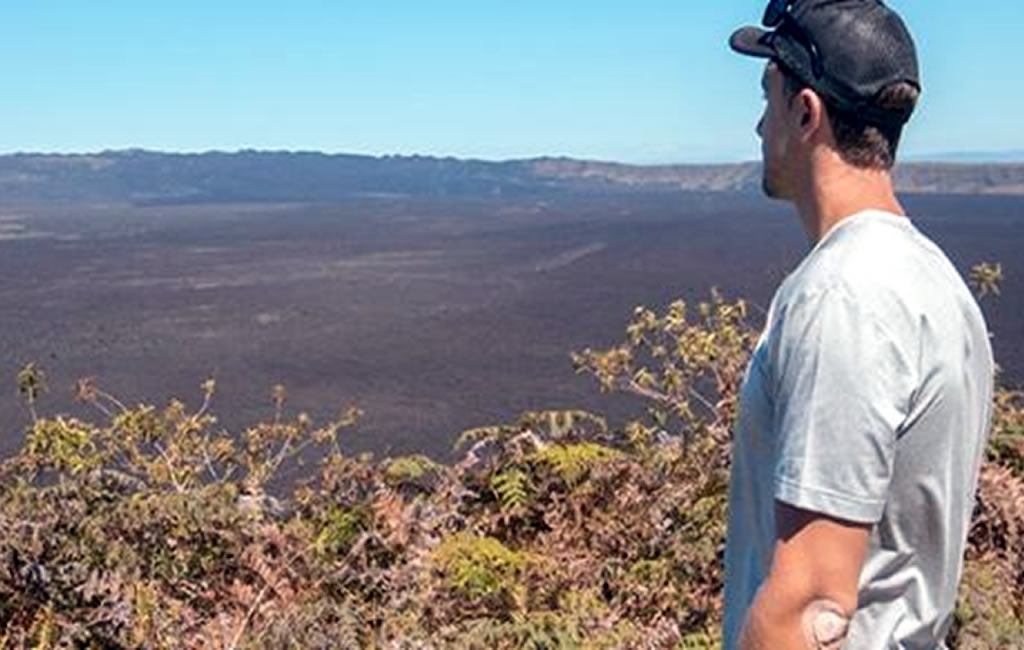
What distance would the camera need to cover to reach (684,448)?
15.4 feet

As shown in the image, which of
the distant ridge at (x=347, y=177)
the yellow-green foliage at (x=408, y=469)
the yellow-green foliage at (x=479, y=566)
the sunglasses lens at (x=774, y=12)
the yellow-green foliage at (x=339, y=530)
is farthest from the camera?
the distant ridge at (x=347, y=177)

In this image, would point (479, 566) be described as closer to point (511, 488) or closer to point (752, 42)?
point (511, 488)

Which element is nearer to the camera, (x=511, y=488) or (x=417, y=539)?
(x=417, y=539)

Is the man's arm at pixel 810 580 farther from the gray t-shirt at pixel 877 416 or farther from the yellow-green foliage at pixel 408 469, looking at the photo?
the yellow-green foliage at pixel 408 469

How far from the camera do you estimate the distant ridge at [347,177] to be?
12912 centimetres

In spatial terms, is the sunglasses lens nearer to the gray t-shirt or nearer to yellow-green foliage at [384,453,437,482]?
the gray t-shirt

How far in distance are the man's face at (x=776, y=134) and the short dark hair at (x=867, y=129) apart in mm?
21

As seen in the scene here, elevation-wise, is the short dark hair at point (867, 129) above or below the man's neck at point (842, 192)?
above

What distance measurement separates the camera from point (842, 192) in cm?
153

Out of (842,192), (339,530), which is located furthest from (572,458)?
(842,192)

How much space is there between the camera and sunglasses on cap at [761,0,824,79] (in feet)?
4.98

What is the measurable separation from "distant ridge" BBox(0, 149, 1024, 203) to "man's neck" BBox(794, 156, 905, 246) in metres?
117

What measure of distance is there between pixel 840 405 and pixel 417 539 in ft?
8.86

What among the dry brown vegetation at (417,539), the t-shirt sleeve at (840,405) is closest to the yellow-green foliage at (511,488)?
the dry brown vegetation at (417,539)
